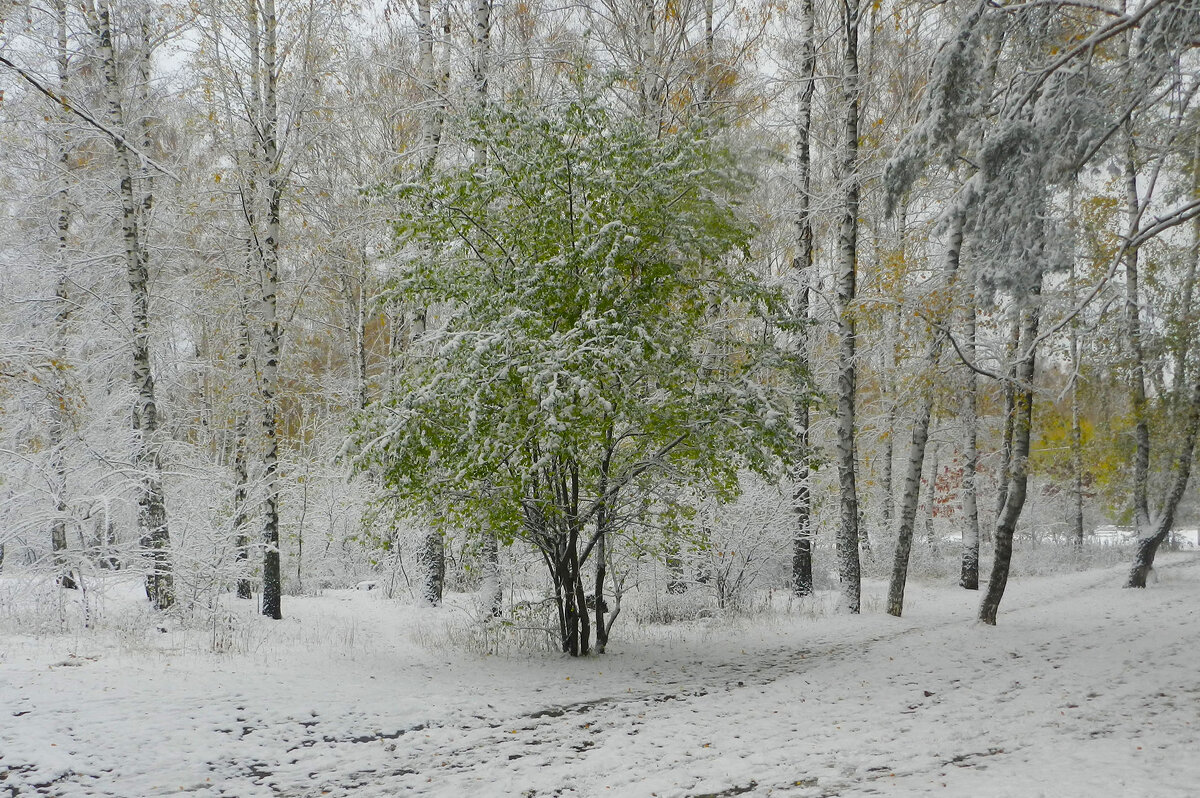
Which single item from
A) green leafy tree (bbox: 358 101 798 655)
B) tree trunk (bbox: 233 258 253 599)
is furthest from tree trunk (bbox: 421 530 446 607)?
green leafy tree (bbox: 358 101 798 655)

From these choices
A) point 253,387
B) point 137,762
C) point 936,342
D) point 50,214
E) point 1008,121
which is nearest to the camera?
point 137,762

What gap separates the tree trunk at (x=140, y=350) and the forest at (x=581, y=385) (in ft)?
0.24

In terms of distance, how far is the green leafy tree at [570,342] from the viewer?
693 centimetres

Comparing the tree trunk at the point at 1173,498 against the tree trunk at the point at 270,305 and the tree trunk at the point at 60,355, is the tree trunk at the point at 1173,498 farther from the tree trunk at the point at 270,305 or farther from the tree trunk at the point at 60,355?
the tree trunk at the point at 60,355

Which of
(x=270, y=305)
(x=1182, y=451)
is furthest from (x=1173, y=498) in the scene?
→ (x=270, y=305)

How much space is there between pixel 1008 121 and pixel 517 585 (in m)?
11.0

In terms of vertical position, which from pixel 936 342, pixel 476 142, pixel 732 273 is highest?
pixel 476 142

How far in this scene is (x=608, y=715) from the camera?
6.18 metres

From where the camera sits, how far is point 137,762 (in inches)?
184

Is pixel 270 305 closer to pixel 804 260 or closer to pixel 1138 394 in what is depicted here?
pixel 804 260

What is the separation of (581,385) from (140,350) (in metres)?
7.18

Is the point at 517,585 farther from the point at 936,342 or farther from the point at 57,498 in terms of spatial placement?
the point at 936,342

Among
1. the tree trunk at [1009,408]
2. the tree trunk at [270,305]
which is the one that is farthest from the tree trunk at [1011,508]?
the tree trunk at [270,305]

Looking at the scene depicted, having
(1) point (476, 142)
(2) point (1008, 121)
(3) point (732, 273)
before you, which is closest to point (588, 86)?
(1) point (476, 142)
